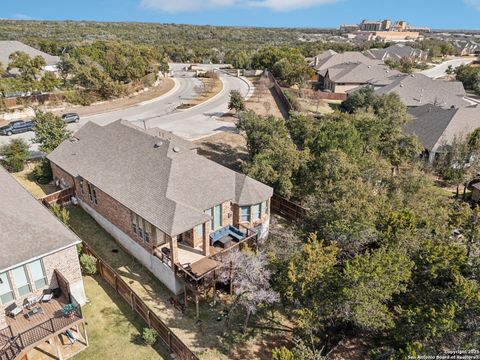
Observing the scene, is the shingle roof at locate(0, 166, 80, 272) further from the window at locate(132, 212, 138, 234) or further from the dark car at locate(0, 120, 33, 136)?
the dark car at locate(0, 120, 33, 136)

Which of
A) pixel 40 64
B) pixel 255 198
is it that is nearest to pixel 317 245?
pixel 255 198

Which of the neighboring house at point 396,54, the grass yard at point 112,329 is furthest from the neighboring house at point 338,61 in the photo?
the grass yard at point 112,329

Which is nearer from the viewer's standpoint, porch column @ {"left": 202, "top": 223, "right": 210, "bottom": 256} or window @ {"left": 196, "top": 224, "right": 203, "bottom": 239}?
porch column @ {"left": 202, "top": 223, "right": 210, "bottom": 256}

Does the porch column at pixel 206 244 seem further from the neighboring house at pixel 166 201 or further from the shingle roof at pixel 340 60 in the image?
the shingle roof at pixel 340 60

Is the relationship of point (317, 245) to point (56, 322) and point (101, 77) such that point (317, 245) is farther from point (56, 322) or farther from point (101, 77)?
point (101, 77)

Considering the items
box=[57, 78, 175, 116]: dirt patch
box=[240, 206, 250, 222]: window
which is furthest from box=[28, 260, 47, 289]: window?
box=[57, 78, 175, 116]: dirt patch

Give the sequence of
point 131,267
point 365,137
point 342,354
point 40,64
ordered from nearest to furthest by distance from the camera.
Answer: point 342,354 → point 131,267 → point 365,137 → point 40,64

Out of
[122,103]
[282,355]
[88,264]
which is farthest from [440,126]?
[122,103]
